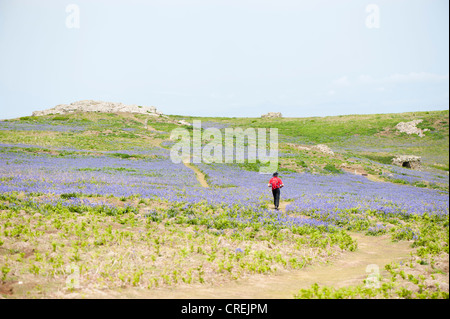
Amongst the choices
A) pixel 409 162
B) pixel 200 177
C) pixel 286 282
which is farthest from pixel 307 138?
pixel 286 282

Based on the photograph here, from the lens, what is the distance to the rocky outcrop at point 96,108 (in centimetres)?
10372

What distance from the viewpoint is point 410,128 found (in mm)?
78375

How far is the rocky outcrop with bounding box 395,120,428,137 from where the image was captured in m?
75.8

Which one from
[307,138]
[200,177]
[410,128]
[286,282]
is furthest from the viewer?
[307,138]

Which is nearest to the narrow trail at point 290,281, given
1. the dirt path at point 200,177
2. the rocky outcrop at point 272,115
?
the dirt path at point 200,177

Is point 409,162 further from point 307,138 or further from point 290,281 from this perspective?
point 290,281

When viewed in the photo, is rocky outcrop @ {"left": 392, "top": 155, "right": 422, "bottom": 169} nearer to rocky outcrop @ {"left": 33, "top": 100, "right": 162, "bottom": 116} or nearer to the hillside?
the hillside

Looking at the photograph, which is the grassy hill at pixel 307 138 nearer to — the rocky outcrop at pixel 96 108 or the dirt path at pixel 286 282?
the rocky outcrop at pixel 96 108

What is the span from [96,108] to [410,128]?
94697 millimetres

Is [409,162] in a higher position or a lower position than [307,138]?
lower

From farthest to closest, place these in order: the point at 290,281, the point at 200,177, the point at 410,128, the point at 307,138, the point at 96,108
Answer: the point at 96,108
the point at 307,138
the point at 410,128
the point at 200,177
the point at 290,281

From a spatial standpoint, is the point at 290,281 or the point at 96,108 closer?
the point at 290,281
